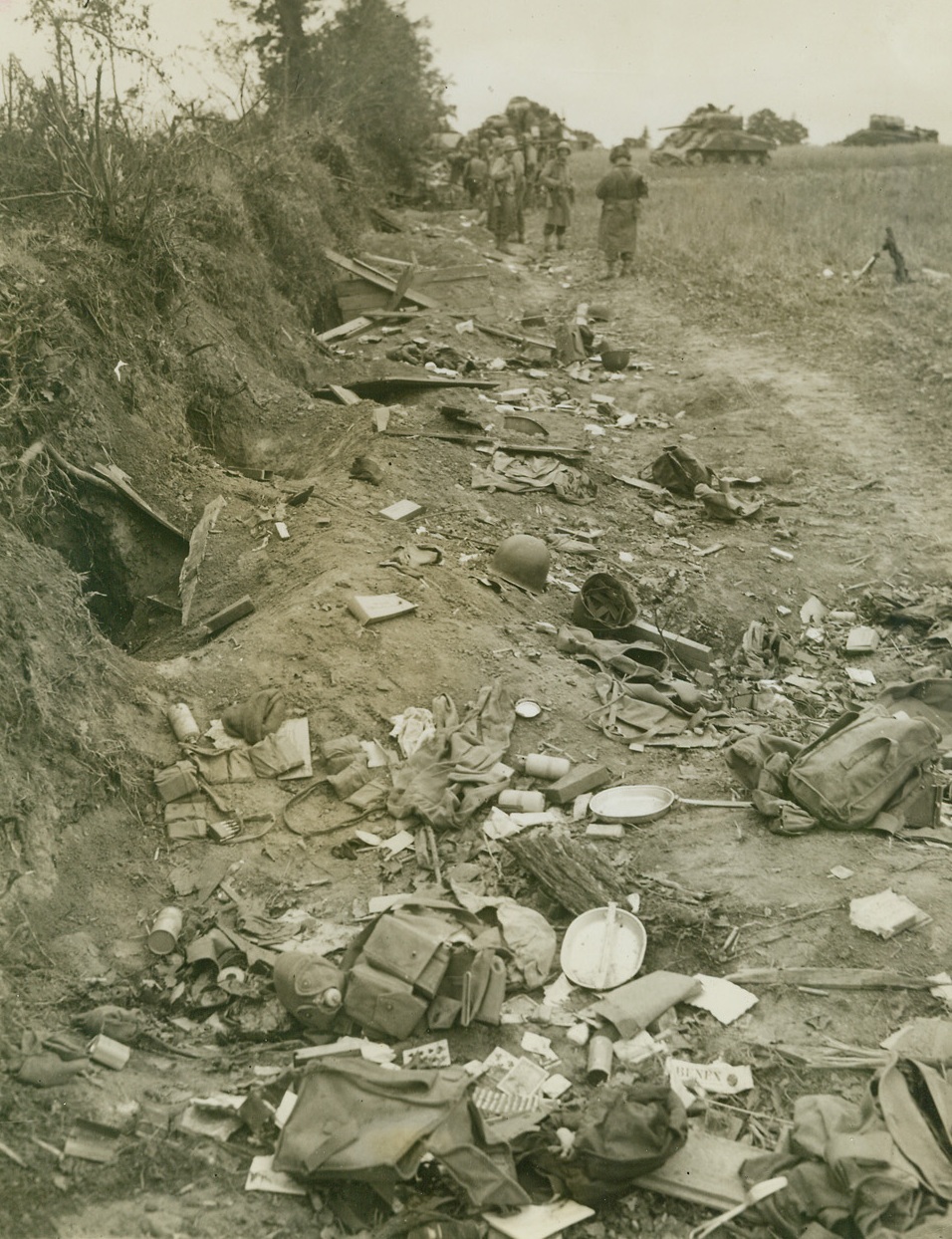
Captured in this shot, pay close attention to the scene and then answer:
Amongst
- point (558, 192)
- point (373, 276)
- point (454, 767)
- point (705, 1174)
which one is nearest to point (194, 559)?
point (454, 767)

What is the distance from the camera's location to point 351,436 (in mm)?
7910

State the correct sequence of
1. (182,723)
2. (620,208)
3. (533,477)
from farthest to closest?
(620,208)
(533,477)
(182,723)

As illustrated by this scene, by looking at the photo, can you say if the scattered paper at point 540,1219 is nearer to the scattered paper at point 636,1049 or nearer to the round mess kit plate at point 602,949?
the scattered paper at point 636,1049

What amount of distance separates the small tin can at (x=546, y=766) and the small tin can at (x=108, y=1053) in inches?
87.4

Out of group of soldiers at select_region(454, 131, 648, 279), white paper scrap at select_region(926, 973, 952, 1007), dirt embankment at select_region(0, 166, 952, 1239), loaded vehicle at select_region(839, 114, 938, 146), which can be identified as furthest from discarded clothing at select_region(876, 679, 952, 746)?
loaded vehicle at select_region(839, 114, 938, 146)

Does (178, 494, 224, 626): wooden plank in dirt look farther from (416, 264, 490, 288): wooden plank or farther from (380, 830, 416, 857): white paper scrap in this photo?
(416, 264, 490, 288): wooden plank

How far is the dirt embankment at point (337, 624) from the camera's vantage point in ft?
10.9

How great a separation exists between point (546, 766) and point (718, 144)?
28394 mm

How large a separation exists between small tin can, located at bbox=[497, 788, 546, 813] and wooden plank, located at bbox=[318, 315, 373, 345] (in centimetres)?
772

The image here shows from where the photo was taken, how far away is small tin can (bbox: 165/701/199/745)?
479cm

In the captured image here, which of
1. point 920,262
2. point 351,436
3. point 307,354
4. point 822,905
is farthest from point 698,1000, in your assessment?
point 920,262

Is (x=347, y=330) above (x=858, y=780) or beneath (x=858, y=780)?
above

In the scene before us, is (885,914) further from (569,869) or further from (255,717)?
(255,717)

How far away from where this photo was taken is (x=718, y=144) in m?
27.8
